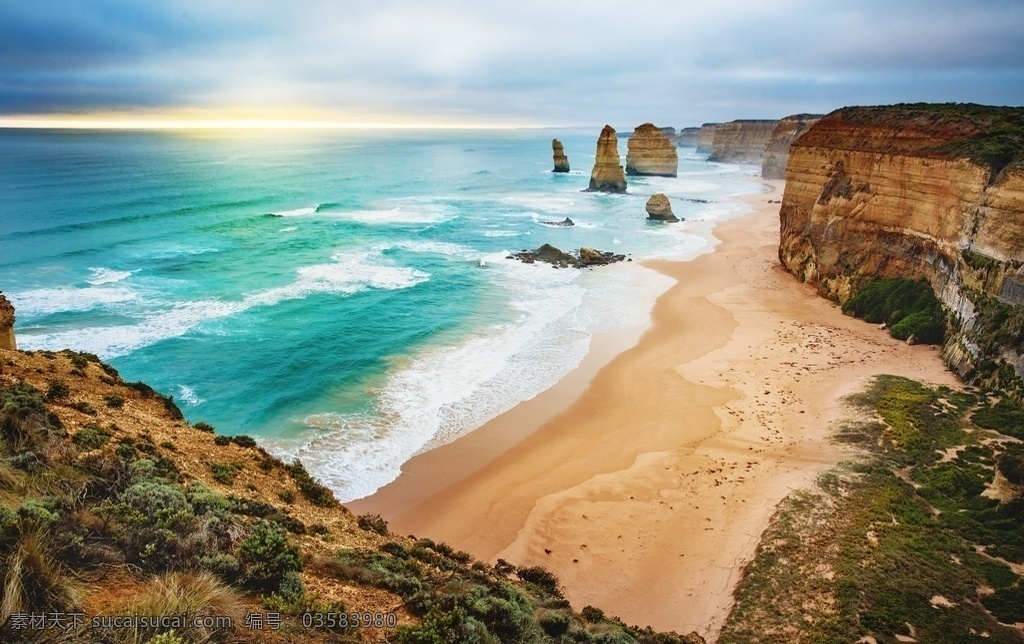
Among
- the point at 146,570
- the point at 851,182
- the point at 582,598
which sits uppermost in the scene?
the point at 851,182

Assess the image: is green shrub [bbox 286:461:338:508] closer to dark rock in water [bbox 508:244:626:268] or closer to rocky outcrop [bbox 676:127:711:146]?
dark rock in water [bbox 508:244:626:268]

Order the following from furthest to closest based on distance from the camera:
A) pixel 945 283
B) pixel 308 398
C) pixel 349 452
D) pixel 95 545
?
pixel 945 283 → pixel 308 398 → pixel 349 452 → pixel 95 545

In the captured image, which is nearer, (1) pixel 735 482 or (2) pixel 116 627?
(2) pixel 116 627

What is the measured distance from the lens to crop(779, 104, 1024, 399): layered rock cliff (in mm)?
17844

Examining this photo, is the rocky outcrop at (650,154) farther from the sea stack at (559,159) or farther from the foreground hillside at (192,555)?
the foreground hillside at (192,555)

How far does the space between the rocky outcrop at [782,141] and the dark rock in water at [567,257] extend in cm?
6704

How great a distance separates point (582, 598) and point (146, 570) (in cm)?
822

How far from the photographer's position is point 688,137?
190 m

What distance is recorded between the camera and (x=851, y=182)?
28016 millimetres

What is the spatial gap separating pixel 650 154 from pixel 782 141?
884 inches

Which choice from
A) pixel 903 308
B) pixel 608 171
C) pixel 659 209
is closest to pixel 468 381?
pixel 903 308

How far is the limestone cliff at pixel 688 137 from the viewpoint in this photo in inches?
7352

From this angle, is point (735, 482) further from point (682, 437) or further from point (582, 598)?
point (582, 598)

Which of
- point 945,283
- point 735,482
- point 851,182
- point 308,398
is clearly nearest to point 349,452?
point 308,398
